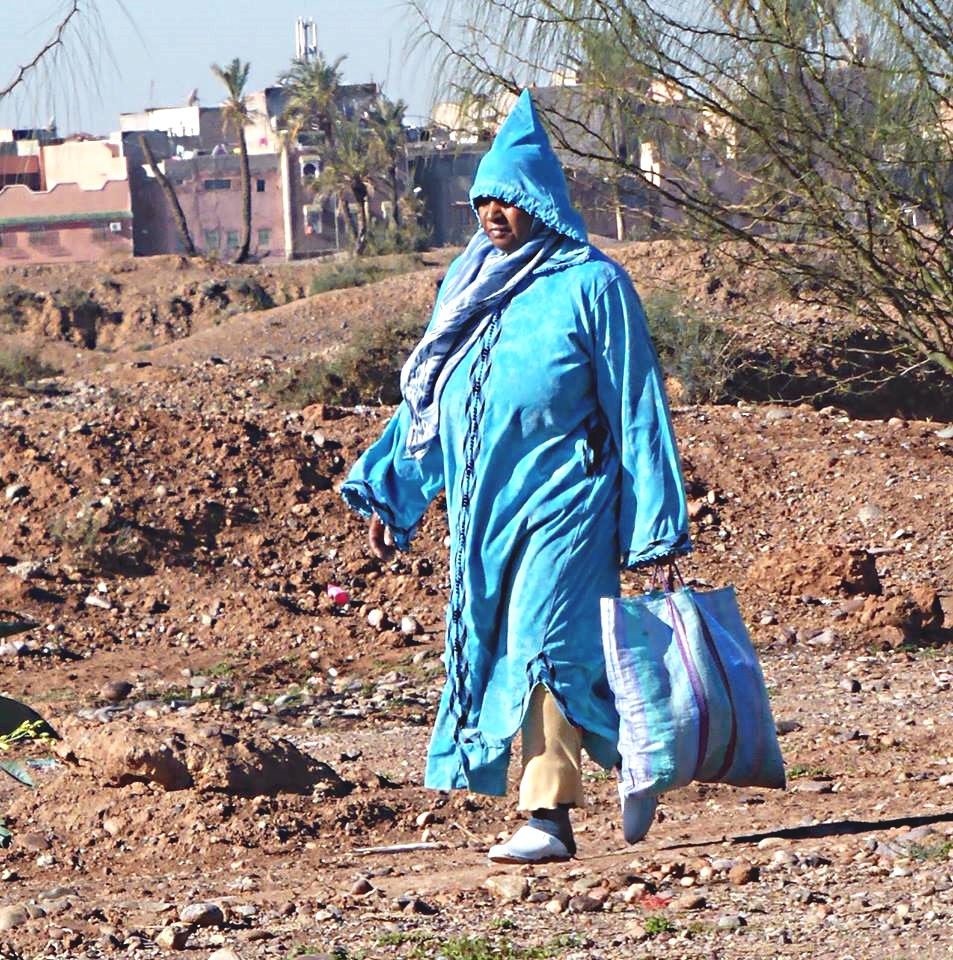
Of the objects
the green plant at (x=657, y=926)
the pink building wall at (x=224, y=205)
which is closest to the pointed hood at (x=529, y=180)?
the green plant at (x=657, y=926)

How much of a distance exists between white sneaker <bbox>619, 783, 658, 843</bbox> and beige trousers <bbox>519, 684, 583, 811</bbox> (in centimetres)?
14

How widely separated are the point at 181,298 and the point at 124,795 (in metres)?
32.5

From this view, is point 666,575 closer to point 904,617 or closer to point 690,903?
point 690,903

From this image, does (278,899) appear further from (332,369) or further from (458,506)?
(332,369)

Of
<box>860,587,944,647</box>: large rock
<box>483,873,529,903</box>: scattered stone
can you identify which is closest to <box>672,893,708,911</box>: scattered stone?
<box>483,873,529,903</box>: scattered stone

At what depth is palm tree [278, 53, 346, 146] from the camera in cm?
3788

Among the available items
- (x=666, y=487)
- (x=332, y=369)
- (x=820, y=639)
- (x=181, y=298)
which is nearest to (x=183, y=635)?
(x=820, y=639)

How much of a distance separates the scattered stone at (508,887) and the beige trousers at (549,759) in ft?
0.79

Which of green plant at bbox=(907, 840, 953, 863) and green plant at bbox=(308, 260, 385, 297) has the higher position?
green plant at bbox=(308, 260, 385, 297)

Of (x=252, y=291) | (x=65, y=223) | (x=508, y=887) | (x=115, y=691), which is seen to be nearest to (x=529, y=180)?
(x=508, y=887)

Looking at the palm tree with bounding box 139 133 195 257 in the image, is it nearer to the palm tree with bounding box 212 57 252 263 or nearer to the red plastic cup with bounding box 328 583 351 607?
the palm tree with bounding box 212 57 252 263

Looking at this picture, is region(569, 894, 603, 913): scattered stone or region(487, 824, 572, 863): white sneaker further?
region(487, 824, 572, 863): white sneaker

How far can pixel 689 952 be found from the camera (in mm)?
3242

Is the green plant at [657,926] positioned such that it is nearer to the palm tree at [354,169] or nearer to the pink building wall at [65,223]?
the palm tree at [354,169]
